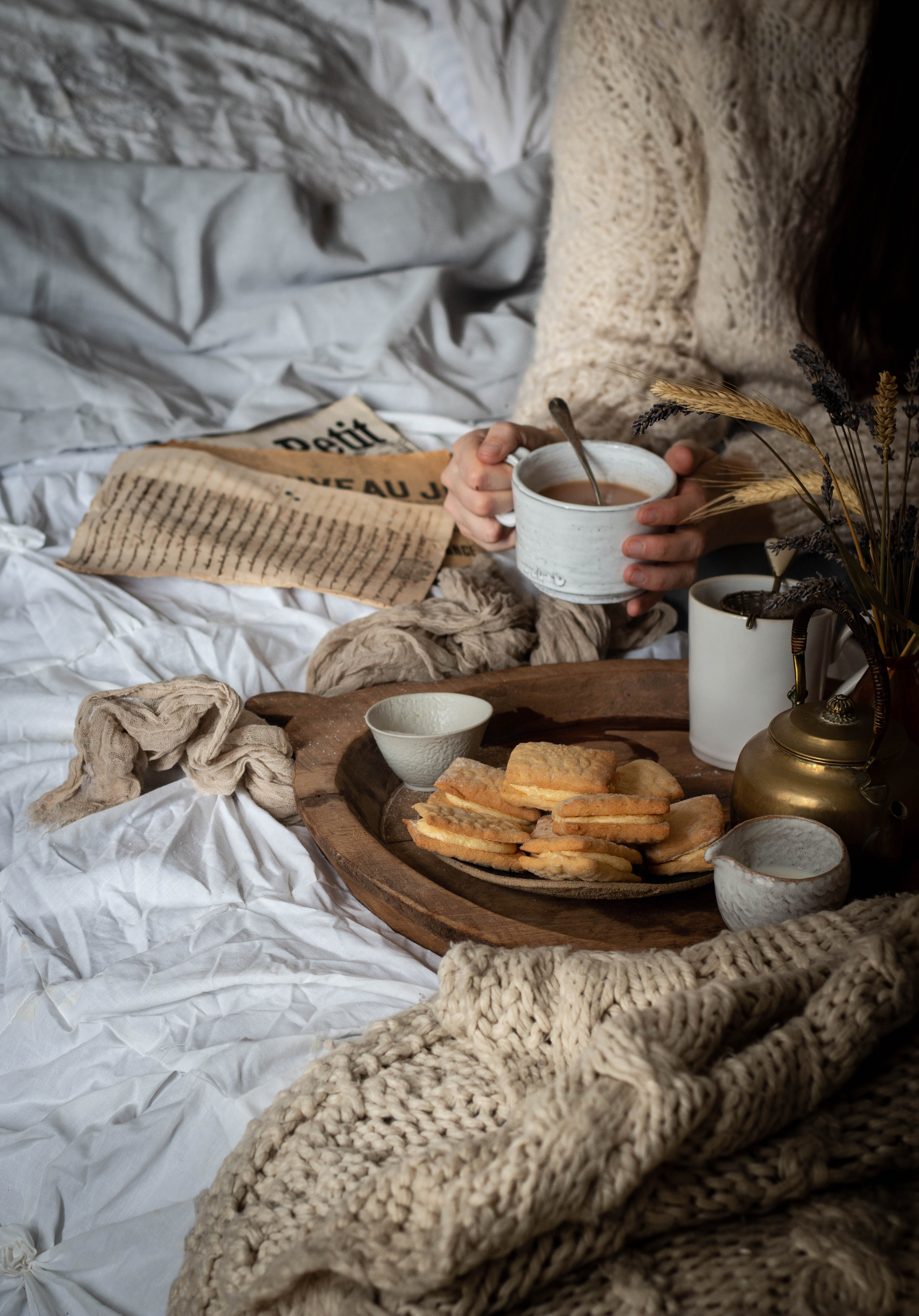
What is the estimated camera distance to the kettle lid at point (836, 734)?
58cm

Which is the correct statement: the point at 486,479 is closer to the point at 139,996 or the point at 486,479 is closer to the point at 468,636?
the point at 468,636

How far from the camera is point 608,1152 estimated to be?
39cm

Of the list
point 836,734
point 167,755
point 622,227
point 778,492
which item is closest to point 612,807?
point 836,734

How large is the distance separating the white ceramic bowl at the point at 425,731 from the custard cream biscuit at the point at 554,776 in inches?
2.8

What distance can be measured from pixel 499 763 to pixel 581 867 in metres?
0.24

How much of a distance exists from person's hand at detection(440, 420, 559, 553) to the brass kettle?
0.42 m

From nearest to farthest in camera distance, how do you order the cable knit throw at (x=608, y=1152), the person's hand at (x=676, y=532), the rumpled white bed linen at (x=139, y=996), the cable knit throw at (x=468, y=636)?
1. the cable knit throw at (x=608, y=1152)
2. the rumpled white bed linen at (x=139, y=996)
3. the person's hand at (x=676, y=532)
4. the cable knit throw at (x=468, y=636)

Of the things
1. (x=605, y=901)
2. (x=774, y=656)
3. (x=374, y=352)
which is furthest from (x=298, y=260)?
(x=605, y=901)

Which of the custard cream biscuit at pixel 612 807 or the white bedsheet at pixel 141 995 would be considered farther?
the custard cream biscuit at pixel 612 807

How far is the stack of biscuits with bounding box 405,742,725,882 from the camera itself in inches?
24.6

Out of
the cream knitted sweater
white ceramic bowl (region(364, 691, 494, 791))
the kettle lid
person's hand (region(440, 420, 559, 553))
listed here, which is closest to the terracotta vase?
the kettle lid

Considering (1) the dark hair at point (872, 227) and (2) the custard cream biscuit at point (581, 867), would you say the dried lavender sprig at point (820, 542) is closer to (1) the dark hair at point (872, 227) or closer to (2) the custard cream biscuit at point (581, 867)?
(2) the custard cream biscuit at point (581, 867)

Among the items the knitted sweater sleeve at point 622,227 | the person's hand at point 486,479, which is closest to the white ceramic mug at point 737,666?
the person's hand at point 486,479

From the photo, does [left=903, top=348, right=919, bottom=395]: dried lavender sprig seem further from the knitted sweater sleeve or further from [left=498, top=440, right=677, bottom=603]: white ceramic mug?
the knitted sweater sleeve
